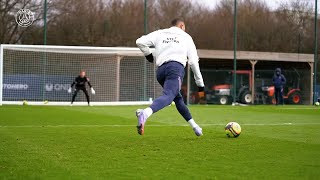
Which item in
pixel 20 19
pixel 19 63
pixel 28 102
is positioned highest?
pixel 20 19

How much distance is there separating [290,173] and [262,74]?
107 ft

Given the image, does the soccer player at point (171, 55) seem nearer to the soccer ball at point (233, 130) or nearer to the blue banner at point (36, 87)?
the soccer ball at point (233, 130)

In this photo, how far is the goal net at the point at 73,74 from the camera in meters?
24.9

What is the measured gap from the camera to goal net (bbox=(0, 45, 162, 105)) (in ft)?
81.6

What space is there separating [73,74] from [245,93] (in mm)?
11637

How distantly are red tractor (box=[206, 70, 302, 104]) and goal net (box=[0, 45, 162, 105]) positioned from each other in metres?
8.33

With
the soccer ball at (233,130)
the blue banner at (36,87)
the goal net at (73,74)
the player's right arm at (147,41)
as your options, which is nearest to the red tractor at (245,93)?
the goal net at (73,74)

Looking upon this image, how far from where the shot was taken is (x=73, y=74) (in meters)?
26.6

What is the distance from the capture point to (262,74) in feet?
123

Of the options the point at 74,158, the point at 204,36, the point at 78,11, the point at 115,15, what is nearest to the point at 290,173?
the point at 74,158

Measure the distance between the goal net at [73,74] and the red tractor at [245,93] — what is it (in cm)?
833

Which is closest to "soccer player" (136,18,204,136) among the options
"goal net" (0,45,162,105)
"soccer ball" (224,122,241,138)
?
"soccer ball" (224,122,241,138)

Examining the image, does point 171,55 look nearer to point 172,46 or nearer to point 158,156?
point 172,46

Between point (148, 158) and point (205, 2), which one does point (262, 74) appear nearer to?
point (205, 2)
